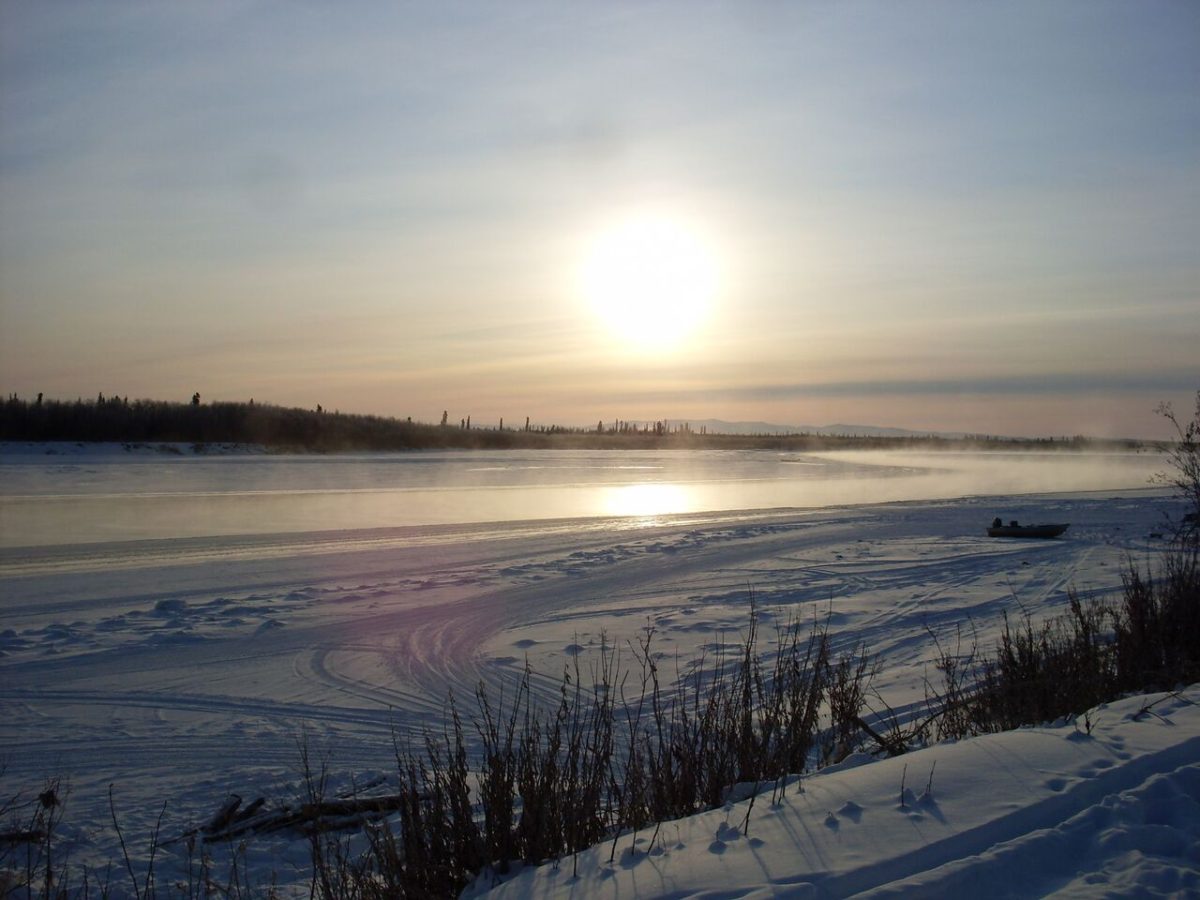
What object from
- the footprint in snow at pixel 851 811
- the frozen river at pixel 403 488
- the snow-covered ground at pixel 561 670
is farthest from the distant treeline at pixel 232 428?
the footprint in snow at pixel 851 811

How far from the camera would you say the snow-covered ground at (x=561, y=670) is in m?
3.92

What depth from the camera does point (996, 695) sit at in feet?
22.5

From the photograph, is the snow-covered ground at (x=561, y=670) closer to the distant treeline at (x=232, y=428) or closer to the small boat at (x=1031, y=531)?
the small boat at (x=1031, y=531)

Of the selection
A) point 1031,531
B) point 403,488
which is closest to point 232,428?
point 403,488

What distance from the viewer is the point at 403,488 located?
98.5 feet

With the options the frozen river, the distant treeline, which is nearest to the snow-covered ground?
the frozen river

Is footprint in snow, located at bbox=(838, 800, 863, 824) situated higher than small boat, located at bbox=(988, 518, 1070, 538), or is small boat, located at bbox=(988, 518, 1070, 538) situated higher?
footprint in snow, located at bbox=(838, 800, 863, 824)

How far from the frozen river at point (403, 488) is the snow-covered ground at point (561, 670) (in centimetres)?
258

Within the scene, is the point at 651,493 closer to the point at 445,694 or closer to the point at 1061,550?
the point at 1061,550

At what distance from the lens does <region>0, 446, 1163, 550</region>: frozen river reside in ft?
66.4

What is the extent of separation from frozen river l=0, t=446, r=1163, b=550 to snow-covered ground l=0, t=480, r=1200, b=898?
8.47 feet

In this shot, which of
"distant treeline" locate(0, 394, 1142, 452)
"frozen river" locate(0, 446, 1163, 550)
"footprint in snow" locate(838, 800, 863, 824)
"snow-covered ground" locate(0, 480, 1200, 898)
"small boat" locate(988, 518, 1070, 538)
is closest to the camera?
"snow-covered ground" locate(0, 480, 1200, 898)

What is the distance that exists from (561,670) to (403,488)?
849 inches

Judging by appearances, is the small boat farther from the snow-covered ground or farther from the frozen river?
the frozen river
